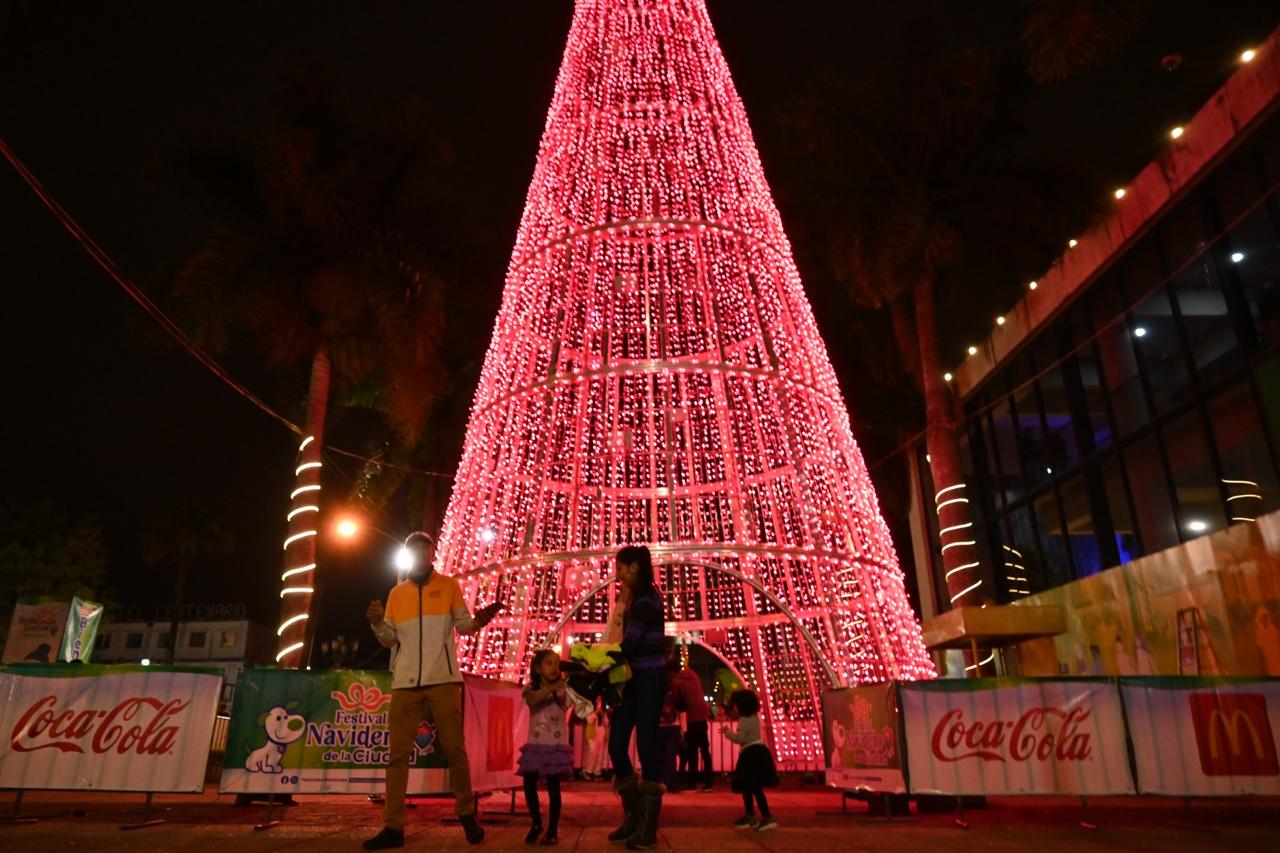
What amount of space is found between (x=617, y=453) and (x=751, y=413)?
85.4 inches

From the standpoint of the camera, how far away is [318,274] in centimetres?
1367

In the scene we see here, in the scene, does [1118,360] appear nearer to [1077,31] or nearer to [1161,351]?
[1161,351]

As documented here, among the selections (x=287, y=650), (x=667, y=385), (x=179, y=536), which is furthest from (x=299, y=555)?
(x=179, y=536)

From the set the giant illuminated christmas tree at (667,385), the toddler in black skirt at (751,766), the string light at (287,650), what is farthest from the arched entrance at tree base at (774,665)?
the string light at (287,650)

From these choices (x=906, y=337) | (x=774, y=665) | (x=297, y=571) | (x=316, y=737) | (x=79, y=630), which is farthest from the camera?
(x=906, y=337)

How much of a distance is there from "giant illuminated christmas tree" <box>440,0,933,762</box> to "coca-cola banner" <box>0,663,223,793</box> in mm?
4082

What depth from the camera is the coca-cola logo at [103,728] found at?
252 inches

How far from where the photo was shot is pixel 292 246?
45.1 ft

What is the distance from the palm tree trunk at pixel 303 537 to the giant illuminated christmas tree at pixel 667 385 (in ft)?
10.6

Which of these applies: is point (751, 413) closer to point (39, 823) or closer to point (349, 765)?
point (349, 765)

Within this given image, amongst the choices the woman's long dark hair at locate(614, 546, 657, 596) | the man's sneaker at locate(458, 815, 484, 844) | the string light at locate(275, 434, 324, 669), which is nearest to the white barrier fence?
the woman's long dark hair at locate(614, 546, 657, 596)

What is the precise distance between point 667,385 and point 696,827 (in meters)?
5.96

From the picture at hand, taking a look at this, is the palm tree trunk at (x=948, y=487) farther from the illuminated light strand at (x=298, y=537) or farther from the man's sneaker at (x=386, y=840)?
the man's sneaker at (x=386, y=840)

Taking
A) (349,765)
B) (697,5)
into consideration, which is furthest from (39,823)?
(697,5)
